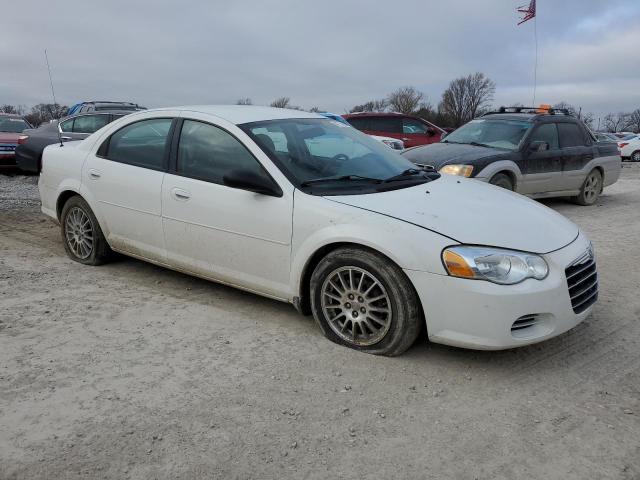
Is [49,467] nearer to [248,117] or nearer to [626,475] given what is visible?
[626,475]

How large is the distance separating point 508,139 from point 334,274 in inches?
246

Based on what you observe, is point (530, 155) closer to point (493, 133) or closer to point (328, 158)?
point (493, 133)

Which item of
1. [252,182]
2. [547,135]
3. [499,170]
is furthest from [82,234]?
[547,135]

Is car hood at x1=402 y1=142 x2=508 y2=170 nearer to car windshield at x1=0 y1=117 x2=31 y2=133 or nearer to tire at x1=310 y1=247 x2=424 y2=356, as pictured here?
tire at x1=310 y1=247 x2=424 y2=356

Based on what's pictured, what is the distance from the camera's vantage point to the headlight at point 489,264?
3.31 meters

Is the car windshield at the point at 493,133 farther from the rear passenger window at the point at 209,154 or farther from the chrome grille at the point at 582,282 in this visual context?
the rear passenger window at the point at 209,154

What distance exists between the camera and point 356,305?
12.1ft

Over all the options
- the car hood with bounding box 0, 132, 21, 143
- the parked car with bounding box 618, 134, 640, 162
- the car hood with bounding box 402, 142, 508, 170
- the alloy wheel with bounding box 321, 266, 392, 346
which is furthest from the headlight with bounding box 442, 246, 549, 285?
the parked car with bounding box 618, 134, 640, 162

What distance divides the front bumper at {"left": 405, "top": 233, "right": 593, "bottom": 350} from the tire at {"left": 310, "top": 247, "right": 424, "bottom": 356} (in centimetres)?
11

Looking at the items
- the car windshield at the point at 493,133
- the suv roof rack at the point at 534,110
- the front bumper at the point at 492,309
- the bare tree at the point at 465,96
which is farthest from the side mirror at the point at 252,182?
the bare tree at the point at 465,96

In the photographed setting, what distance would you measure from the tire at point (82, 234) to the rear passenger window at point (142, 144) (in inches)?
24.9

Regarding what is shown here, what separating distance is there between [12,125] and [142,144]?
10926mm

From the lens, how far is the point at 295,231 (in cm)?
385

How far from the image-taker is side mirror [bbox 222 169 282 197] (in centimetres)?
391
